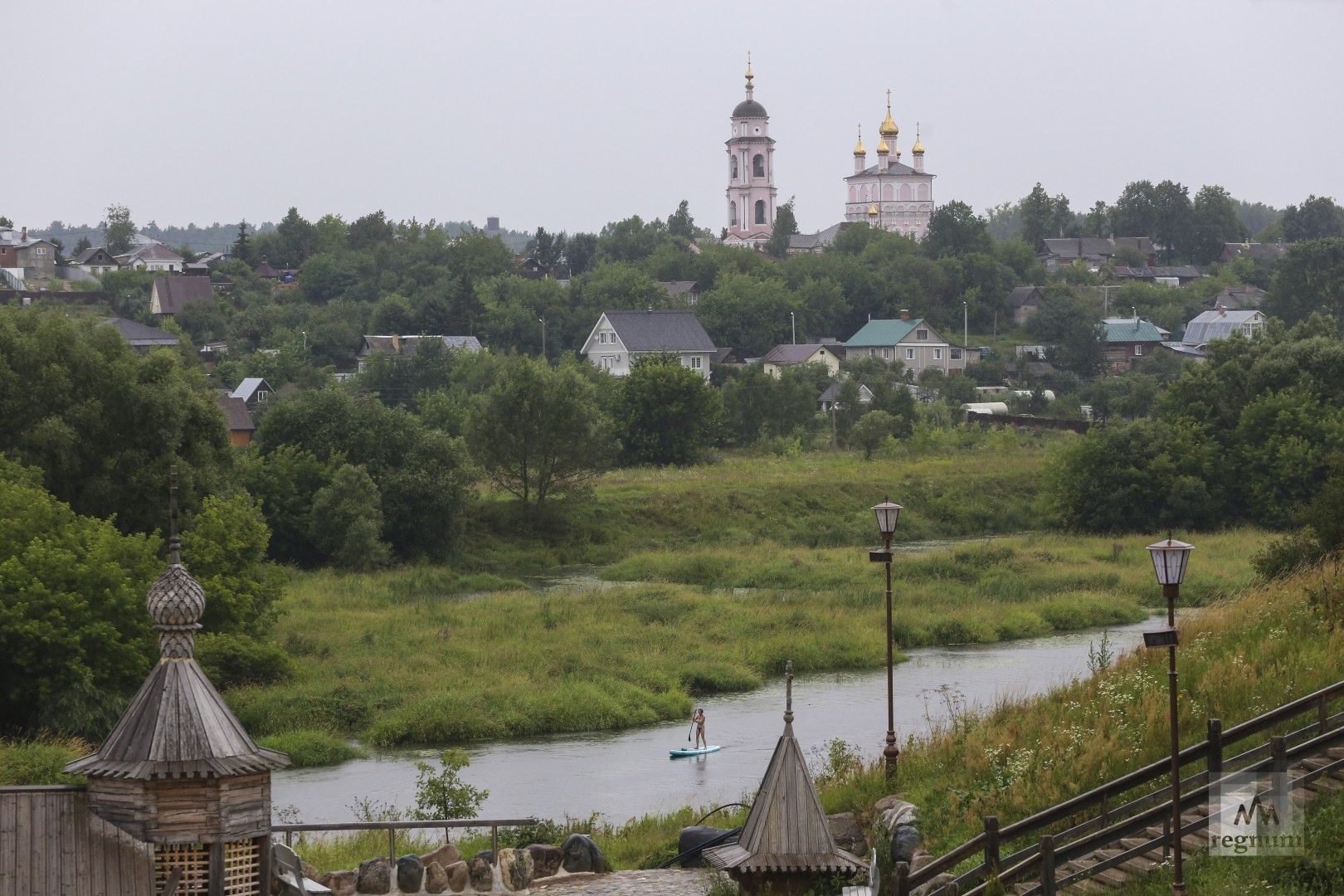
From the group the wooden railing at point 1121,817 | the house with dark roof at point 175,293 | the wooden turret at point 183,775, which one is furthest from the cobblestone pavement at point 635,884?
the house with dark roof at point 175,293

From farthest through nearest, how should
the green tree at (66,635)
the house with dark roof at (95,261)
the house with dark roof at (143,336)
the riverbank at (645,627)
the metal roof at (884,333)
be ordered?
1. the house with dark roof at (95,261)
2. the metal roof at (884,333)
3. the house with dark roof at (143,336)
4. the riverbank at (645,627)
5. the green tree at (66,635)

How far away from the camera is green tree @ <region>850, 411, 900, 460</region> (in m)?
60.8

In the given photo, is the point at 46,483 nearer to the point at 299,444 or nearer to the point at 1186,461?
the point at 299,444

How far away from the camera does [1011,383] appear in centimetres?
8394

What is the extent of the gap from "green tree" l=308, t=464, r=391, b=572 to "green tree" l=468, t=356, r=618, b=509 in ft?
21.0

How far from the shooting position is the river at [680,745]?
883 inches

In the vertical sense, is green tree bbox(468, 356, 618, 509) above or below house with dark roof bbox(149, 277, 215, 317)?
below

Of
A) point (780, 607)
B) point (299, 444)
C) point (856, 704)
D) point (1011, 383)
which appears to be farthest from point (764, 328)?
point (856, 704)

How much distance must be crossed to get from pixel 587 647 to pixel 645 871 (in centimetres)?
1543

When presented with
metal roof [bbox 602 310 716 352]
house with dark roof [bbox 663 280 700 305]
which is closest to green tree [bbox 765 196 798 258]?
house with dark roof [bbox 663 280 700 305]

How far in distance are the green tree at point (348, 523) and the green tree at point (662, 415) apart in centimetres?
1732

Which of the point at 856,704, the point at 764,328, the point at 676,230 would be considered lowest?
the point at 856,704

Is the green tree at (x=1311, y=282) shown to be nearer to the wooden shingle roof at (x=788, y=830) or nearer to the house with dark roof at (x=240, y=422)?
the house with dark roof at (x=240, y=422)

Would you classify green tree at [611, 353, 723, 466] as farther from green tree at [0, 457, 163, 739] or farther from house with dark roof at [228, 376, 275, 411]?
green tree at [0, 457, 163, 739]
